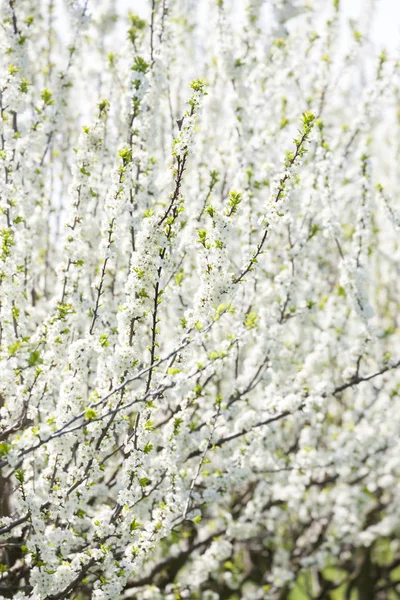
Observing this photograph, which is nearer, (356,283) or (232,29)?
(356,283)

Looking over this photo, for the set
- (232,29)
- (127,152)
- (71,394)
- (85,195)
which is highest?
(232,29)

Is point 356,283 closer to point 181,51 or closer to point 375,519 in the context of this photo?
point 181,51

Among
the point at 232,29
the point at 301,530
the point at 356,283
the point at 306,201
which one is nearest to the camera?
the point at 356,283

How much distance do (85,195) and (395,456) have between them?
5333 millimetres

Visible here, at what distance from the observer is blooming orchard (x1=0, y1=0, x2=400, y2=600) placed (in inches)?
133

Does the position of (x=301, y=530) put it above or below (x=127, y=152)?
below

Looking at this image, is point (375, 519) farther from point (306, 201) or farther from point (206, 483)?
point (306, 201)

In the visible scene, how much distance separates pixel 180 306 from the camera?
4727 mm

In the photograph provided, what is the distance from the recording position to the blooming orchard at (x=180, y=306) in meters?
3.37

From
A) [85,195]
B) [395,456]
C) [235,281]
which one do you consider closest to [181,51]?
[85,195]

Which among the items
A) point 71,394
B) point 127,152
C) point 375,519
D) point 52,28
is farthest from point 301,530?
point 52,28

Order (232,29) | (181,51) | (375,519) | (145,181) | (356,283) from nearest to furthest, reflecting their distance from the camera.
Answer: (145,181) → (356,283) → (232,29) → (181,51) → (375,519)

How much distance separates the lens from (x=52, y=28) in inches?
235

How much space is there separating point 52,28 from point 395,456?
647 cm
